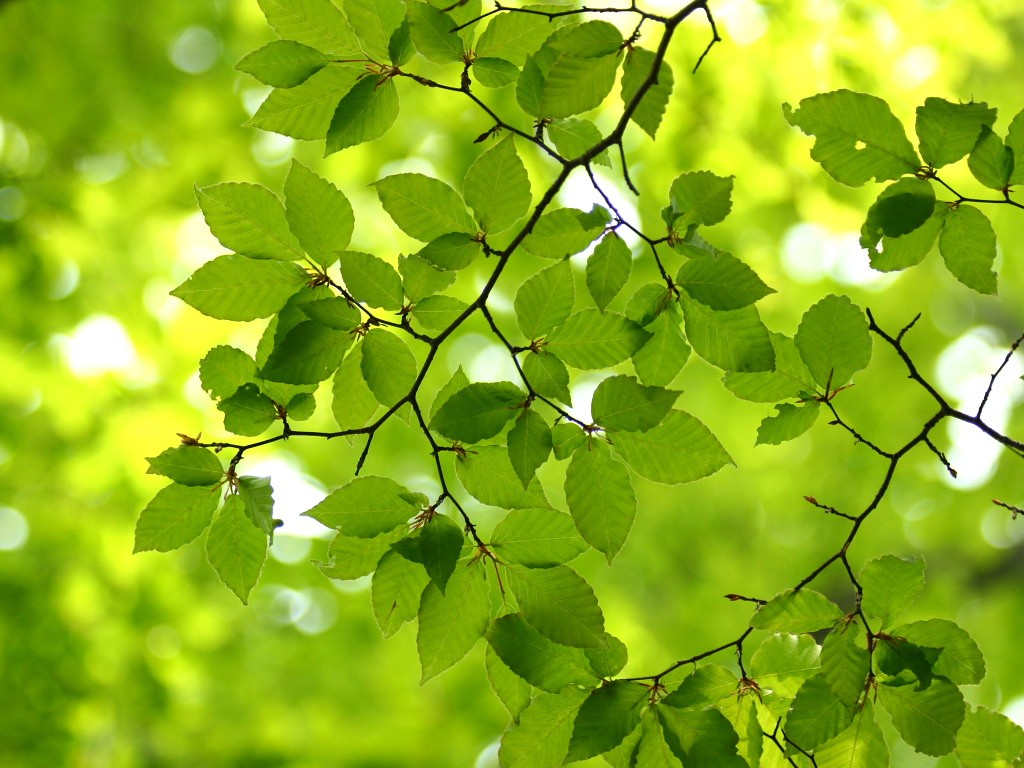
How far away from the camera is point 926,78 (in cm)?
350

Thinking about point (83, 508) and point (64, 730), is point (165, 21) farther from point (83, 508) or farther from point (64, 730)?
point (64, 730)

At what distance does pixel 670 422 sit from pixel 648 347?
4.2 inches

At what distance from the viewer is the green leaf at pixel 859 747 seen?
3.29ft

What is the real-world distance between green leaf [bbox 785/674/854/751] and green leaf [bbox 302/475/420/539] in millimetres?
499

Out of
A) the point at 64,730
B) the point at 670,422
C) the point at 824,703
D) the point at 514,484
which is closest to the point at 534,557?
the point at 514,484

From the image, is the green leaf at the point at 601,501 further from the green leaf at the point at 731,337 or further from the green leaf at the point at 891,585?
the green leaf at the point at 891,585

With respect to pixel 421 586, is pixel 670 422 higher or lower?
higher

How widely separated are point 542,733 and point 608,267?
1.92ft

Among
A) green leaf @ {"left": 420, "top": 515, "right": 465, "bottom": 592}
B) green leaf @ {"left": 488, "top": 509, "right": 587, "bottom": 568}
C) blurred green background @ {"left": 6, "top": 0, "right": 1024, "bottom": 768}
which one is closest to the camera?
green leaf @ {"left": 420, "top": 515, "right": 465, "bottom": 592}

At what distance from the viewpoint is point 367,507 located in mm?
1002

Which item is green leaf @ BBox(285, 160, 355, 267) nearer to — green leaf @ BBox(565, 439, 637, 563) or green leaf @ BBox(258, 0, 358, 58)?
green leaf @ BBox(258, 0, 358, 58)

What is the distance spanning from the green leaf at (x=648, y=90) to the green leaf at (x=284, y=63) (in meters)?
0.38

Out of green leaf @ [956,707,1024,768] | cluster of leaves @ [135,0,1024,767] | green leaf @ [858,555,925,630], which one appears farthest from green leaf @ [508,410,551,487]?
green leaf @ [956,707,1024,768]

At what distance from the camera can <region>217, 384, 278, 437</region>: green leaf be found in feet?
3.52
